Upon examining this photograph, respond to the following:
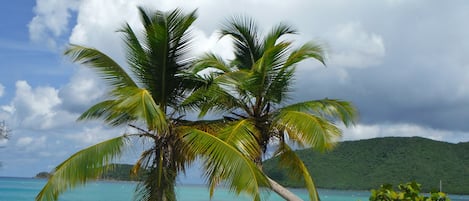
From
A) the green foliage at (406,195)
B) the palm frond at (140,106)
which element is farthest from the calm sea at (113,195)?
the green foliage at (406,195)

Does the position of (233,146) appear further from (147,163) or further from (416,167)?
(416,167)

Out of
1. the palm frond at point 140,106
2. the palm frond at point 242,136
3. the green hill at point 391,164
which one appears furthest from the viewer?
the green hill at point 391,164

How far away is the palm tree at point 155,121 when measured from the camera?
947 centimetres

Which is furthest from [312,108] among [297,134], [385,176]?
[385,176]

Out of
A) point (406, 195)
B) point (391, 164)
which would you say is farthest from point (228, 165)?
point (391, 164)

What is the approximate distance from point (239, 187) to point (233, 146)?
134cm

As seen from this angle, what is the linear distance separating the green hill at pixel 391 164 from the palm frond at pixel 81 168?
249ft

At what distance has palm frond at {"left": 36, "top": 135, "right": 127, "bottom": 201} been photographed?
31.9 feet

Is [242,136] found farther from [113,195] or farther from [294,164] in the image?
[113,195]

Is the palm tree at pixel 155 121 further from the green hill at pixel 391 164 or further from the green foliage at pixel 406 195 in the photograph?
the green hill at pixel 391 164

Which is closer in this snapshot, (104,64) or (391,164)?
(104,64)

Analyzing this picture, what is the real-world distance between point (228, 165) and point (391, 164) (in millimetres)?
85052

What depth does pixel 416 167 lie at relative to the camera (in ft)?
282

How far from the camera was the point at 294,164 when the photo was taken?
1268 cm
